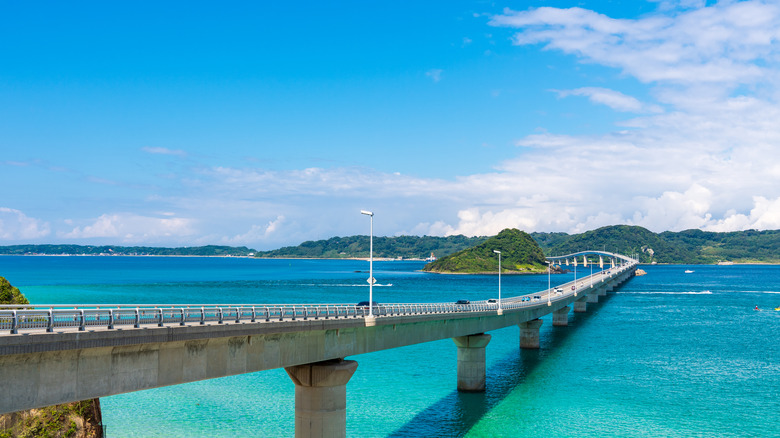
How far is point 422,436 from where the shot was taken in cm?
4484

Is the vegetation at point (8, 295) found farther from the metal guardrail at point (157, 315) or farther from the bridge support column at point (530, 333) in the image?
the bridge support column at point (530, 333)

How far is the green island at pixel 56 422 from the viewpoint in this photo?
118ft

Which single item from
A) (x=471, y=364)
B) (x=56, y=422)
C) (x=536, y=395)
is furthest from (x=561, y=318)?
(x=56, y=422)

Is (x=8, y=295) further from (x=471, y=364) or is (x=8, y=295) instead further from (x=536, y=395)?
(x=536, y=395)

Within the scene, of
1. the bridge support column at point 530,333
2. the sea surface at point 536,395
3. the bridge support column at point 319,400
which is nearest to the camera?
the bridge support column at point 319,400

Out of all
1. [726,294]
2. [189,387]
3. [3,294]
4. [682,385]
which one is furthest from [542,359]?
[726,294]

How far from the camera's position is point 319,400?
3666 cm

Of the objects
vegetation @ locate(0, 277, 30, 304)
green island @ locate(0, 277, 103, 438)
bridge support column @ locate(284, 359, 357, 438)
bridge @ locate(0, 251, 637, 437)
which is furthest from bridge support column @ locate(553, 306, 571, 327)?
vegetation @ locate(0, 277, 30, 304)

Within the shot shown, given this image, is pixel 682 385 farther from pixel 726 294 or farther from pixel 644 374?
pixel 726 294

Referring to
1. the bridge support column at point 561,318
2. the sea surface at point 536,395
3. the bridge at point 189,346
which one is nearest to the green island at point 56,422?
the sea surface at point 536,395

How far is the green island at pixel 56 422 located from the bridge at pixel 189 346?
277 inches

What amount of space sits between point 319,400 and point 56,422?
664 inches

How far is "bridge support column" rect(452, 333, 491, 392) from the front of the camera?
194 ft

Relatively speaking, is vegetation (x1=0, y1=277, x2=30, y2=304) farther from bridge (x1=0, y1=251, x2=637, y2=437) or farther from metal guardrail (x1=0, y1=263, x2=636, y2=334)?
metal guardrail (x1=0, y1=263, x2=636, y2=334)
